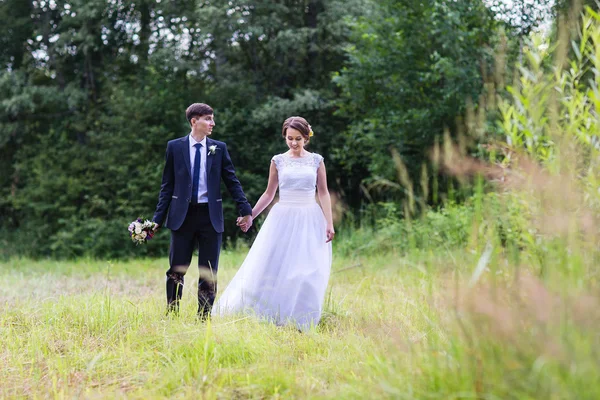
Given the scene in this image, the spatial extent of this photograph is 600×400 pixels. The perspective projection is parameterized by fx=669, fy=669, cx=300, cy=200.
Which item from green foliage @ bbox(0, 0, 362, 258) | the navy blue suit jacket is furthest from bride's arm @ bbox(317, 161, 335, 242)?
green foliage @ bbox(0, 0, 362, 258)

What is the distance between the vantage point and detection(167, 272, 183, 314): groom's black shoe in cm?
523

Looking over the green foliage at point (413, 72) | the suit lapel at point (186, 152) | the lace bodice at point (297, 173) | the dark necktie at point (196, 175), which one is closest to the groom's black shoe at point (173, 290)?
the dark necktie at point (196, 175)

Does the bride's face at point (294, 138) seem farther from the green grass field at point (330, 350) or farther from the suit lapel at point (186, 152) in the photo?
the green grass field at point (330, 350)

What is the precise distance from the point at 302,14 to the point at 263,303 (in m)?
11.9

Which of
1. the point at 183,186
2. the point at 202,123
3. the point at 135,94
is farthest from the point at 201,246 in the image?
the point at 135,94

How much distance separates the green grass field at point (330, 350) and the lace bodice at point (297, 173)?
1.05m

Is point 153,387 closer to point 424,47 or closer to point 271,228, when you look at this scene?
point 271,228

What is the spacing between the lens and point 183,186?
5.40m

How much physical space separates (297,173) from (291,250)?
26.0 inches

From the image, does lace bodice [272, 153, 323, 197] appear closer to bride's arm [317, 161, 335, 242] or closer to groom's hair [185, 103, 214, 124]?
bride's arm [317, 161, 335, 242]

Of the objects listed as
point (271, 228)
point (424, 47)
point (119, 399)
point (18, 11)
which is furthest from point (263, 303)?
point (18, 11)

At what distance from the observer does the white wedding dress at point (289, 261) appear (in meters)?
5.39

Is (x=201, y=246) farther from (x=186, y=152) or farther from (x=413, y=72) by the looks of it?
(x=413, y=72)

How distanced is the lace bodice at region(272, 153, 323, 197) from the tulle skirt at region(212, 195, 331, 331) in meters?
0.08
